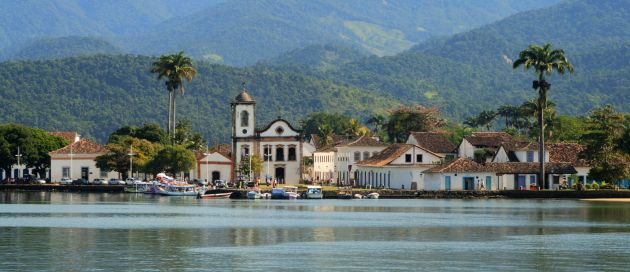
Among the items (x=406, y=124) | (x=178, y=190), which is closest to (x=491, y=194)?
(x=178, y=190)

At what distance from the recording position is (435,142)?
152875 mm

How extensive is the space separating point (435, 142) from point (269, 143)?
21323 millimetres

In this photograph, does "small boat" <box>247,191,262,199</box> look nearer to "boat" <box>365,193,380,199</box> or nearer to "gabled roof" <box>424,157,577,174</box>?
"boat" <box>365,193,380,199</box>

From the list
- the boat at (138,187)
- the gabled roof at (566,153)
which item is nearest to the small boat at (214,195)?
the boat at (138,187)

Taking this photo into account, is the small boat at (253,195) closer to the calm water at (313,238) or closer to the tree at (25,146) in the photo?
the calm water at (313,238)

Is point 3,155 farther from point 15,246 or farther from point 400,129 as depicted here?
point 15,246

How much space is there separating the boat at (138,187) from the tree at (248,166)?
1154cm

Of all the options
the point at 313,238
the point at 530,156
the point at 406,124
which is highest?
Answer: the point at 406,124

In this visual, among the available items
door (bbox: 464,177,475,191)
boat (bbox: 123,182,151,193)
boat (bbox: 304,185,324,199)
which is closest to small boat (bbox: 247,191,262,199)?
boat (bbox: 304,185,324,199)

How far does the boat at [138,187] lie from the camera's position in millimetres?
148375

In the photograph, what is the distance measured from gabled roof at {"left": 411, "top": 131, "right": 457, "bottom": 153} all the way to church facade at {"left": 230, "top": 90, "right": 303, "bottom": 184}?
1577 centimetres

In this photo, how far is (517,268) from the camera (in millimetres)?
51625

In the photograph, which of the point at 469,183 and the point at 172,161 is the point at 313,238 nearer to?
the point at 469,183

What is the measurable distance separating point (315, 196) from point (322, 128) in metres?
68.0
